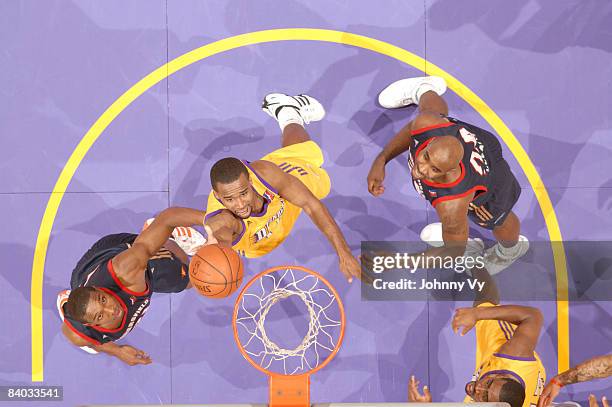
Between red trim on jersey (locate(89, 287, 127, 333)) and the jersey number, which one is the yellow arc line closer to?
the jersey number

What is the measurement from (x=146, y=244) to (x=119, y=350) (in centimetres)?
86

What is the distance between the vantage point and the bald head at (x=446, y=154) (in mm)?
4180

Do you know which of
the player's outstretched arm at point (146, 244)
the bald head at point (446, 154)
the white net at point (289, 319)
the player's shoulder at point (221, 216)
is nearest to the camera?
the bald head at point (446, 154)

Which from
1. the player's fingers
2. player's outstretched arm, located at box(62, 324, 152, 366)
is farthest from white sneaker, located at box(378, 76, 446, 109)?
player's outstretched arm, located at box(62, 324, 152, 366)

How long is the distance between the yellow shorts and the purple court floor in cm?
10

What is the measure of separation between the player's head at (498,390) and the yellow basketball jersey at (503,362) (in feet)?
0.12

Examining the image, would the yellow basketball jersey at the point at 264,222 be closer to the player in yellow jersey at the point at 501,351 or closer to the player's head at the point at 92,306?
the player's head at the point at 92,306

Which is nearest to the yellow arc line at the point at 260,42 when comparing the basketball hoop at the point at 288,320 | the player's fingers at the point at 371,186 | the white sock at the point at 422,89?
the white sock at the point at 422,89

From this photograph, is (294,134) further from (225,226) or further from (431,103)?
(431,103)

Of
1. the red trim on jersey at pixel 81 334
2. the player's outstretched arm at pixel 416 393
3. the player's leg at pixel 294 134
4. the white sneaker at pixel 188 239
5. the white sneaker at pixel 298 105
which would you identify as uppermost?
the white sneaker at pixel 298 105

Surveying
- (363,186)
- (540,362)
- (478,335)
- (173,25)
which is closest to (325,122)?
(363,186)

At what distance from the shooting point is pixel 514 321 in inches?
185

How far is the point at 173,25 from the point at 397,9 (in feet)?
5.54

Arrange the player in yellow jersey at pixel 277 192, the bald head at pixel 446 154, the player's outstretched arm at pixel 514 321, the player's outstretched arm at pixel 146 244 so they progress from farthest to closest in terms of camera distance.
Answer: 1. the player's outstretched arm at pixel 514 321
2. the player's outstretched arm at pixel 146 244
3. the player in yellow jersey at pixel 277 192
4. the bald head at pixel 446 154
